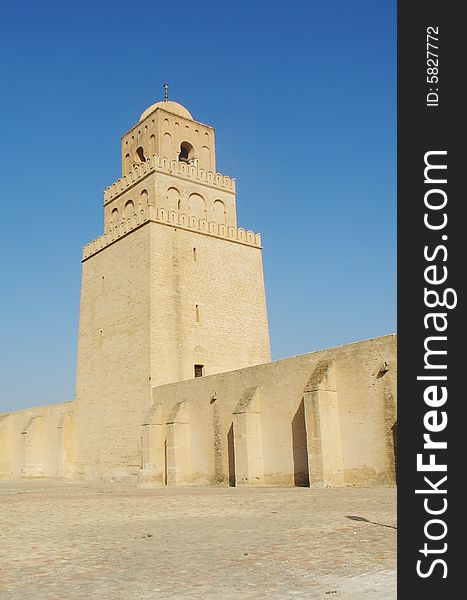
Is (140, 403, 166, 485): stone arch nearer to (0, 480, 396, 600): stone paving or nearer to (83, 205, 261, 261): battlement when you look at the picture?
(83, 205, 261, 261): battlement

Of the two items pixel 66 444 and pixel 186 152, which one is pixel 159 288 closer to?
pixel 186 152

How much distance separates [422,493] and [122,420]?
78.4 feet

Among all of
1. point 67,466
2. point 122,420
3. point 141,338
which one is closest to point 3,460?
point 67,466

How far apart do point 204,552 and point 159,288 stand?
18650mm

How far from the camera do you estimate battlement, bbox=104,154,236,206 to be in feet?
89.6

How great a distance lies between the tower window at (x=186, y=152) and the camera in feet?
96.9

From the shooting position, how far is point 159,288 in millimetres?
24844

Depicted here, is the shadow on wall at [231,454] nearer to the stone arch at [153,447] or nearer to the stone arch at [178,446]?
the stone arch at [178,446]

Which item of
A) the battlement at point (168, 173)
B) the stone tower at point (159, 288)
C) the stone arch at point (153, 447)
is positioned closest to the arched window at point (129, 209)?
the stone tower at point (159, 288)

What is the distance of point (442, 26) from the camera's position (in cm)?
277

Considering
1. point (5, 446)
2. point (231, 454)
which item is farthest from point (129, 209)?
point (5, 446)

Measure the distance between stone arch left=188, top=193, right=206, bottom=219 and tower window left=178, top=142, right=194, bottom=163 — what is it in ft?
7.83

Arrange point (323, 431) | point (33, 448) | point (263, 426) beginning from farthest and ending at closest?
point (33, 448)
point (263, 426)
point (323, 431)

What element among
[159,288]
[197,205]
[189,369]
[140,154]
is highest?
[140,154]
